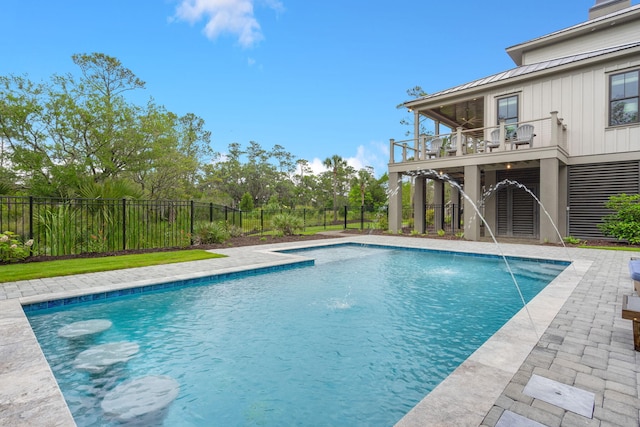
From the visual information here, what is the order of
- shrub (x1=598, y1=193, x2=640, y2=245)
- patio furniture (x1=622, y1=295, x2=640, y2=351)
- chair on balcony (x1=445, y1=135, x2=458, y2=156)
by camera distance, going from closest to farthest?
1. patio furniture (x1=622, y1=295, x2=640, y2=351)
2. shrub (x1=598, y1=193, x2=640, y2=245)
3. chair on balcony (x1=445, y1=135, x2=458, y2=156)

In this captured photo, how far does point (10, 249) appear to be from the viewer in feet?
24.7

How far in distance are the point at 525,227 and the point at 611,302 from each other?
10.4 metres

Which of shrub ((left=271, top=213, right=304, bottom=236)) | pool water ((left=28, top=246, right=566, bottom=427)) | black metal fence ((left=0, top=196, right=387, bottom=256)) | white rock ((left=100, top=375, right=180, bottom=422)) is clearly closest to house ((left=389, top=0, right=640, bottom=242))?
shrub ((left=271, top=213, right=304, bottom=236))

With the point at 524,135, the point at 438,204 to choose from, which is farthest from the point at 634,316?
the point at 438,204

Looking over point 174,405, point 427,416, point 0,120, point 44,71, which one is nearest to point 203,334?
point 174,405

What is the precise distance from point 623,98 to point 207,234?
49.3 ft

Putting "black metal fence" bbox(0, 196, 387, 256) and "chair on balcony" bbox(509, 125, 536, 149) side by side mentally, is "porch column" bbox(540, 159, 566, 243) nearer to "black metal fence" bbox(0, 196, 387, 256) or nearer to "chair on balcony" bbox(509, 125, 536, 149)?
"chair on balcony" bbox(509, 125, 536, 149)

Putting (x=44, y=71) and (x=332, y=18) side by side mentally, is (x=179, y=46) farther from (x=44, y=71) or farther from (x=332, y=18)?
(x=332, y=18)

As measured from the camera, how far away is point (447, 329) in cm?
432

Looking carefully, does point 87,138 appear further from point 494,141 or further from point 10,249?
point 494,141

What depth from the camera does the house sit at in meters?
11.2

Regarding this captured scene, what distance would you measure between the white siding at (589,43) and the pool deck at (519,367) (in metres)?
13.0

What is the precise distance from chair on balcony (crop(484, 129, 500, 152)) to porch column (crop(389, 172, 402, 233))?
3842 millimetres

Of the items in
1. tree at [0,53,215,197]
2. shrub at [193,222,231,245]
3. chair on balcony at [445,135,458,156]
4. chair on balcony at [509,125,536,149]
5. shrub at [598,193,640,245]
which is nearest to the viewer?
shrub at [598,193,640,245]
